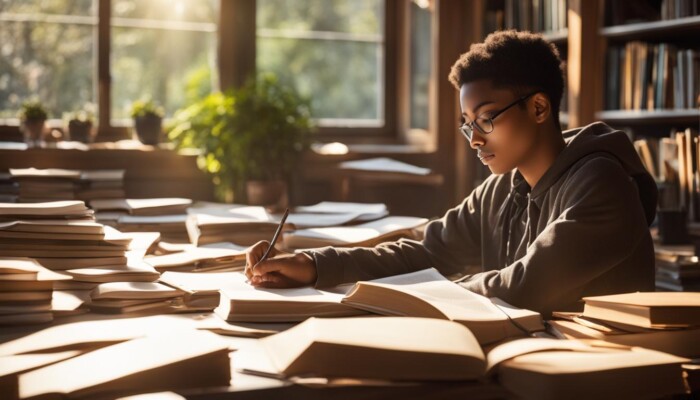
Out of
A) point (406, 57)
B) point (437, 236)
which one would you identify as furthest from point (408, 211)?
point (437, 236)

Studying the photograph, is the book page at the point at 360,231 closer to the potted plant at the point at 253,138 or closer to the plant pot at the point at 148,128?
the potted plant at the point at 253,138

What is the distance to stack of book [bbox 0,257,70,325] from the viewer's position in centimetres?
135

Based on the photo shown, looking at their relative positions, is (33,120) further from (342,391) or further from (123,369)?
(342,391)

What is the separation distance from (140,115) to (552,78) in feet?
7.53

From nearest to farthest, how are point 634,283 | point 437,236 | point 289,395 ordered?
1. point 289,395
2. point 634,283
3. point 437,236

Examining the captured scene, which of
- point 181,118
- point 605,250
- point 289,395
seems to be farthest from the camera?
point 181,118

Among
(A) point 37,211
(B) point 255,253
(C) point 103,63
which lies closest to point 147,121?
(C) point 103,63

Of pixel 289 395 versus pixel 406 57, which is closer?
pixel 289 395

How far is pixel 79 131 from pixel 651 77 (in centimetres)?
241

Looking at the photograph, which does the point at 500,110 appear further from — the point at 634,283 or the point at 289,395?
the point at 289,395

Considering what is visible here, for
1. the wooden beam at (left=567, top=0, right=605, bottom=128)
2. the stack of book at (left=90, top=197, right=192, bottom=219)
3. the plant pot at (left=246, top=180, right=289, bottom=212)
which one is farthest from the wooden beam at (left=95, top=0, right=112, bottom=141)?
the wooden beam at (left=567, top=0, right=605, bottom=128)

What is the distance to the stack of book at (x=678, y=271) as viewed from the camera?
8.71ft

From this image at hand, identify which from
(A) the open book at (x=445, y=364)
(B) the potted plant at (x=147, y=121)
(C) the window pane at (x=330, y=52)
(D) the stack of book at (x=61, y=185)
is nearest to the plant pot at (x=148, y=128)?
(B) the potted plant at (x=147, y=121)

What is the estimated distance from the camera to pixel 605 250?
1.53 meters
